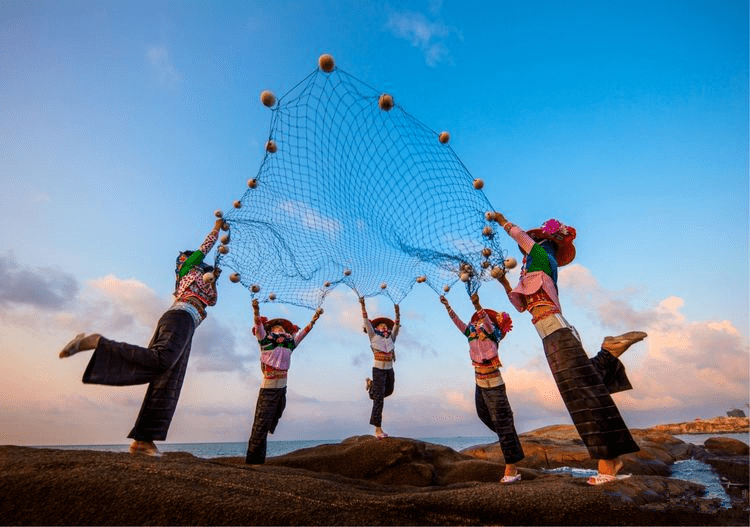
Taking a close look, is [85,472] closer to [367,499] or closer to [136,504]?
[136,504]

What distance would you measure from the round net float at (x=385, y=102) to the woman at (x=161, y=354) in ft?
12.7

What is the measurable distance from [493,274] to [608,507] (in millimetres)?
3519

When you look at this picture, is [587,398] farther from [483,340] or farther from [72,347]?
[72,347]

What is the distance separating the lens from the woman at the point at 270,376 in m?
8.30

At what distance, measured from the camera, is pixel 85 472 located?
3027mm

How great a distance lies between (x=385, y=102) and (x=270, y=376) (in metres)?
6.38

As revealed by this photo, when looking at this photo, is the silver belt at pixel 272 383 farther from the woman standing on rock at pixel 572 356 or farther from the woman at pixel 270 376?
the woman standing on rock at pixel 572 356

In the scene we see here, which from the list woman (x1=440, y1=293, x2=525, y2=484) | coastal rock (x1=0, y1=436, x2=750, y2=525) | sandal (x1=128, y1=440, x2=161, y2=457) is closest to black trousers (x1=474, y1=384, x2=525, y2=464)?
woman (x1=440, y1=293, x2=525, y2=484)

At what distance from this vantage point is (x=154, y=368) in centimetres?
544

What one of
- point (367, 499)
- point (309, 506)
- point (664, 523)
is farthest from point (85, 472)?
point (664, 523)

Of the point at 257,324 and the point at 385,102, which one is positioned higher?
the point at 385,102

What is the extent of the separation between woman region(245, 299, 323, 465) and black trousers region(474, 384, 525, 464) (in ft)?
14.0

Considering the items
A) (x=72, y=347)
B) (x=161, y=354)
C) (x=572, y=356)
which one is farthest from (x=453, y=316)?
(x=72, y=347)

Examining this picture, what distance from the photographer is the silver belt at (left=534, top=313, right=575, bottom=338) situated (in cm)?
530
